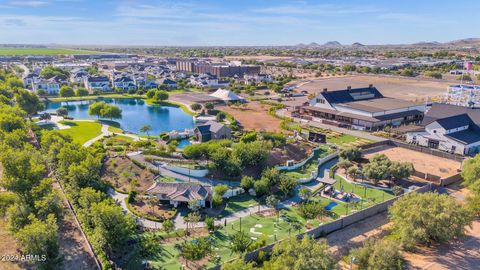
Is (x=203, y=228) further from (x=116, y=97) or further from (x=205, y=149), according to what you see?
(x=116, y=97)

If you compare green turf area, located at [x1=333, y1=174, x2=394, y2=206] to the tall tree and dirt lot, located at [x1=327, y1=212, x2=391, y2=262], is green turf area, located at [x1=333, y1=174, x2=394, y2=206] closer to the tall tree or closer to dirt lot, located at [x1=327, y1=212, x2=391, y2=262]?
dirt lot, located at [x1=327, y1=212, x2=391, y2=262]

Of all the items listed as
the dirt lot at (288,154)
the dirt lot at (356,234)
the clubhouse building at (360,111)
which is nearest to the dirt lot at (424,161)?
the dirt lot at (288,154)

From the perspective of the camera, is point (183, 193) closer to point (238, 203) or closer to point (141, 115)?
point (238, 203)

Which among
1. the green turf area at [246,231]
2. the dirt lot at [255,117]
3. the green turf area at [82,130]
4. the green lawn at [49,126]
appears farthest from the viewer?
the dirt lot at [255,117]

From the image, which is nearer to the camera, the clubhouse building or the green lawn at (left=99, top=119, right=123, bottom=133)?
the green lawn at (left=99, top=119, right=123, bottom=133)

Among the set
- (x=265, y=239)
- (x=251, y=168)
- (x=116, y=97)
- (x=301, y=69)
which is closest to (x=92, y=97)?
(x=116, y=97)

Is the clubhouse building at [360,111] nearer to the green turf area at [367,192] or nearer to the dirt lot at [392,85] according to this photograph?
the dirt lot at [392,85]

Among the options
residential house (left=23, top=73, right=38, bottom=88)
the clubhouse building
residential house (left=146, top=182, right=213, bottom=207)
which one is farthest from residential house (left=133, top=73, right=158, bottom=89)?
residential house (left=146, top=182, right=213, bottom=207)
